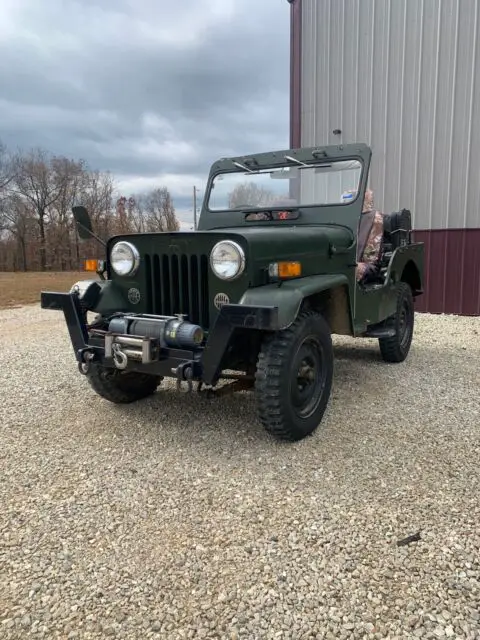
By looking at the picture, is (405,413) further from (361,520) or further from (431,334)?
(431,334)

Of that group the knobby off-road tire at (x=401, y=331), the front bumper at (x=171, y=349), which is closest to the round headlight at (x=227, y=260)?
the front bumper at (x=171, y=349)

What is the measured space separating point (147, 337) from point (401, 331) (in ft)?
11.0

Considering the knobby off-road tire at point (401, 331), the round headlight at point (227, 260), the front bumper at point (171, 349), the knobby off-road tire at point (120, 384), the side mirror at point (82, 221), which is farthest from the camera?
the knobby off-road tire at point (401, 331)

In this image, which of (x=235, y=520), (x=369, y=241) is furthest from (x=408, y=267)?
(x=235, y=520)

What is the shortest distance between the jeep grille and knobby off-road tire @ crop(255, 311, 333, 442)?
58 centimetres

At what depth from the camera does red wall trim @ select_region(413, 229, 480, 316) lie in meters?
8.94

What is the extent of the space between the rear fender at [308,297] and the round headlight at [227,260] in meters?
0.17

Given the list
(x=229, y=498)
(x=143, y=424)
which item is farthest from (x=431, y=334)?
(x=229, y=498)

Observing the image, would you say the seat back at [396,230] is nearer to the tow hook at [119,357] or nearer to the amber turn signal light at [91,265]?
the amber turn signal light at [91,265]

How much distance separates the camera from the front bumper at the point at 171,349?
9.58 ft

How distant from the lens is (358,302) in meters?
4.27

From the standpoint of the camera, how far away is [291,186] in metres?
4.65

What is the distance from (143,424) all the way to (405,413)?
2.00 m

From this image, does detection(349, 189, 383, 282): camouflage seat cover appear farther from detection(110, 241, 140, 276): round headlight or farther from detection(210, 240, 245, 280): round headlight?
detection(110, 241, 140, 276): round headlight
